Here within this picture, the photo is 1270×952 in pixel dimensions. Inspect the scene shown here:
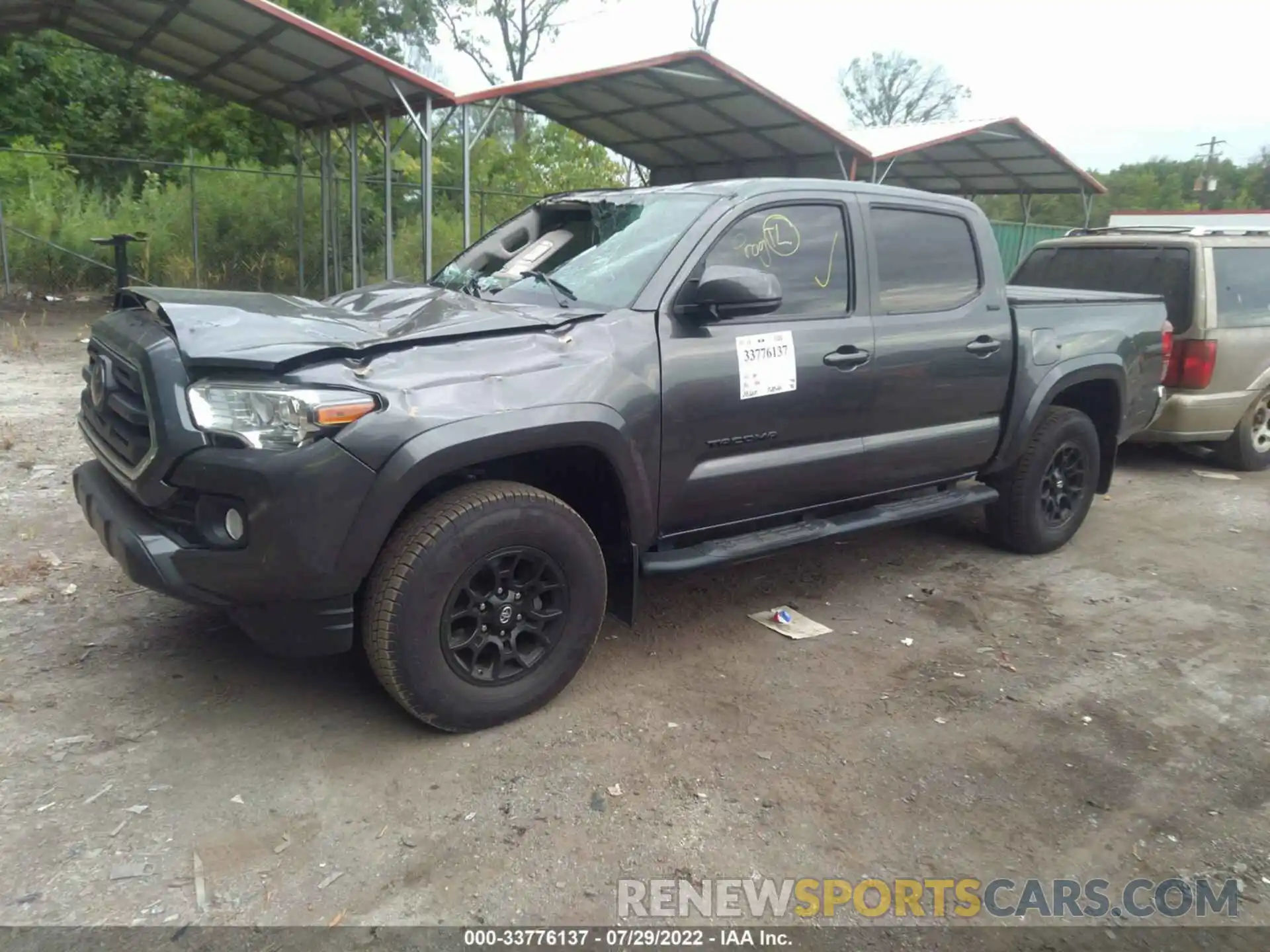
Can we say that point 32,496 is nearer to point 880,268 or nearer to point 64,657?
point 64,657

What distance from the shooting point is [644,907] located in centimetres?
255

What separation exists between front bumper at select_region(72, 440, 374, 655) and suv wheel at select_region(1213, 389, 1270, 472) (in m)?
7.43

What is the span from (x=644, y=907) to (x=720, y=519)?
1689 mm

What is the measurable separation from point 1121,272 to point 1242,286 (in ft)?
2.89

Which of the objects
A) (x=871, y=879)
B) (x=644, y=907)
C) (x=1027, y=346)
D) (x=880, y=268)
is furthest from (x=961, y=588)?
(x=644, y=907)

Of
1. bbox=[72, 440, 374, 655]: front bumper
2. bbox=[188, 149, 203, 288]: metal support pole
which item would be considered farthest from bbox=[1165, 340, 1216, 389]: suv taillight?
bbox=[188, 149, 203, 288]: metal support pole

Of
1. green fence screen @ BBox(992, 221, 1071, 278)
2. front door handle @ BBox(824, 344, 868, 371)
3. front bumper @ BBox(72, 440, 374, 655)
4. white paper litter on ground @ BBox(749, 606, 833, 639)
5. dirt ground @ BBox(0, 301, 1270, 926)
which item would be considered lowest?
dirt ground @ BBox(0, 301, 1270, 926)

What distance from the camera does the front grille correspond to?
3064 mm

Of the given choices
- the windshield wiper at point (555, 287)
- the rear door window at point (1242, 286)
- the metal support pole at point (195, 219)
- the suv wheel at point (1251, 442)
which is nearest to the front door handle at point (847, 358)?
the windshield wiper at point (555, 287)

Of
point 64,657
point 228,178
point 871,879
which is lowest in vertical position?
point 871,879

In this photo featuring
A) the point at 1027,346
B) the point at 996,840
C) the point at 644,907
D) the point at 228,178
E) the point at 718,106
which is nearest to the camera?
the point at 644,907

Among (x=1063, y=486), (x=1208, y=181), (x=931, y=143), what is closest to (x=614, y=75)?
(x=931, y=143)

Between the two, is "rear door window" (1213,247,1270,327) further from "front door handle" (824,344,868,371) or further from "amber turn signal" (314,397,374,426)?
"amber turn signal" (314,397,374,426)

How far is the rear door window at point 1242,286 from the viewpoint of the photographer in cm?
724
